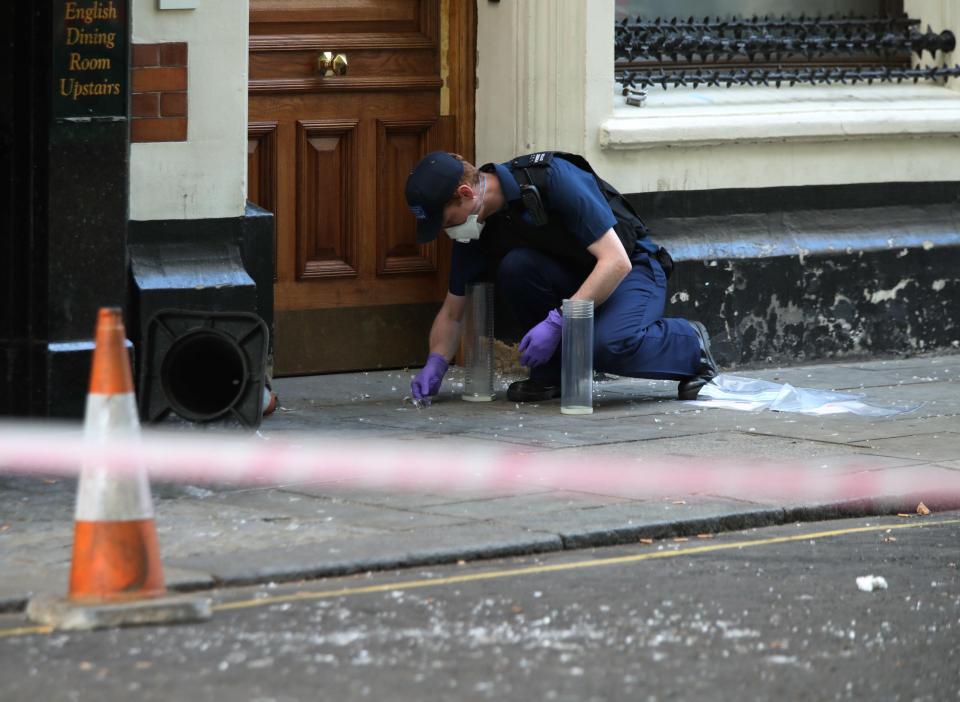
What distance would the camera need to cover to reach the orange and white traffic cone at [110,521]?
4.78 m

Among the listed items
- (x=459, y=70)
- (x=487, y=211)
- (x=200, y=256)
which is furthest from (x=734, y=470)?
(x=459, y=70)

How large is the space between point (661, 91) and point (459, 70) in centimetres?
109

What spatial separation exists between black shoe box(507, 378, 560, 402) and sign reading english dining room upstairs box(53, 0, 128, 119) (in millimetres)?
2122

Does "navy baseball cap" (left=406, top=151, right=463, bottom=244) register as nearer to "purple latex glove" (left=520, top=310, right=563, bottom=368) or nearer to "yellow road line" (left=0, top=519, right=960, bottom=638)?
"purple latex glove" (left=520, top=310, right=563, bottom=368)

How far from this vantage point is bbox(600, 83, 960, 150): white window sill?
9.48 metres

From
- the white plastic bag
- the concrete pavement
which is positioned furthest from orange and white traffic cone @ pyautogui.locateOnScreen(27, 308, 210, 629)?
the white plastic bag

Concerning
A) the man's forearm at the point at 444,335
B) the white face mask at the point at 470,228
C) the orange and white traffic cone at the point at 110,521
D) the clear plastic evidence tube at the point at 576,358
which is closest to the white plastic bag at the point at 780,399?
the clear plastic evidence tube at the point at 576,358

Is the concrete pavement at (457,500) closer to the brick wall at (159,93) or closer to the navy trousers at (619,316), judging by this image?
the navy trousers at (619,316)

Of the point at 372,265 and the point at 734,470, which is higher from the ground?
the point at 372,265

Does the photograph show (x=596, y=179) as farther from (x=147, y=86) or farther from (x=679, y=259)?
(x=147, y=86)

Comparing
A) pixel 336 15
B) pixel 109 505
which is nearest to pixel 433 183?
pixel 336 15

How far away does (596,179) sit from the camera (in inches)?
337

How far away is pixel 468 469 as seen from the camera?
22.7 feet

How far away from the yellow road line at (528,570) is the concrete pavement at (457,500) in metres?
0.17
